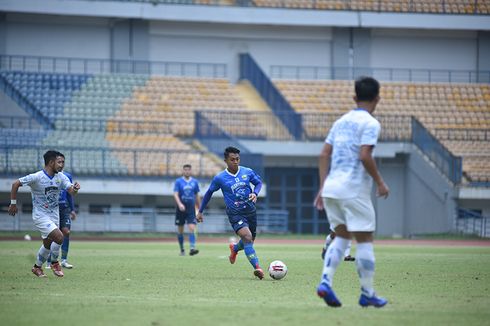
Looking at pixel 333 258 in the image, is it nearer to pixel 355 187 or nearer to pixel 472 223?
pixel 355 187

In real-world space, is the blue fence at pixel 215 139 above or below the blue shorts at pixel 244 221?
above

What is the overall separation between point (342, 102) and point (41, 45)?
1348cm

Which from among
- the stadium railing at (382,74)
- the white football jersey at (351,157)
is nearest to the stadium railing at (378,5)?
the stadium railing at (382,74)

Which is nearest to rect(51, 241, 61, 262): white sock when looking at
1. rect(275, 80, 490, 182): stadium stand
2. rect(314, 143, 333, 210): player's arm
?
rect(314, 143, 333, 210): player's arm

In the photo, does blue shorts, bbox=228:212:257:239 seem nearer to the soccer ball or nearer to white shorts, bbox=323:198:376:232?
the soccer ball

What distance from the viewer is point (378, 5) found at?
5059 cm

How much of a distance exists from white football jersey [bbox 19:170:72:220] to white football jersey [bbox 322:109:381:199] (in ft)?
23.3

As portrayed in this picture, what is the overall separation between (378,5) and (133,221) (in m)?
16.6

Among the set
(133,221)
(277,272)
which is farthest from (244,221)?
(133,221)

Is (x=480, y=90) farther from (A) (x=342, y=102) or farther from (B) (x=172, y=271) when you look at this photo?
(B) (x=172, y=271)

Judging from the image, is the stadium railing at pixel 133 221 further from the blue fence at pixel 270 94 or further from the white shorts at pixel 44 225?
the white shorts at pixel 44 225

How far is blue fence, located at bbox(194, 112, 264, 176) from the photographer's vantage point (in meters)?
Result: 41.6

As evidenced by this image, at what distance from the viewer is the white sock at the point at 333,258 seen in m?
12.0

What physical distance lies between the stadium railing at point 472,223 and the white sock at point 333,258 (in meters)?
28.9
